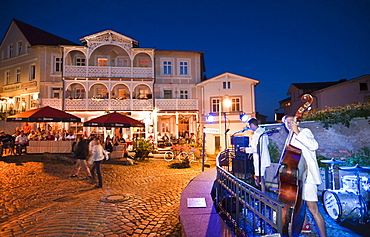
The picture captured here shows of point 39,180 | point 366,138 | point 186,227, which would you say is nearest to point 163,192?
point 186,227

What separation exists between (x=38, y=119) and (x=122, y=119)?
4341 mm

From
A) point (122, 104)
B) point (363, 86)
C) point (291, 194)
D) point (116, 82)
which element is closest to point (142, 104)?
point (122, 104)

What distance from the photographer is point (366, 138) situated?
5.58m

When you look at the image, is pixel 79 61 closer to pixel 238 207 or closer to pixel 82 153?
pixel 82 153

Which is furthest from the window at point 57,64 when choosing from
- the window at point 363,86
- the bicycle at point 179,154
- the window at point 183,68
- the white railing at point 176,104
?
the window at point 363,86

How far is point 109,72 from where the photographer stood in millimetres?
20109

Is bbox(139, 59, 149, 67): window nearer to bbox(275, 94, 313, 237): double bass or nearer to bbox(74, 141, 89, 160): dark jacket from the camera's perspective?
bbox(74, 141, 89, 160): dark jacket

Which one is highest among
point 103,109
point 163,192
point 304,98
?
point 103,109

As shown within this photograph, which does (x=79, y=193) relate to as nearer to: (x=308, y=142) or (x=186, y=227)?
(x=186, y=227)

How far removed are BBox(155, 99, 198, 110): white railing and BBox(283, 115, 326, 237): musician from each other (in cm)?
1770

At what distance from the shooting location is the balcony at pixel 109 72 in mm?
19781

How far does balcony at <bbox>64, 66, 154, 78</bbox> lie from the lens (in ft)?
64.9

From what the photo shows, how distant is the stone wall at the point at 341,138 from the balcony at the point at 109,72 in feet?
53.6

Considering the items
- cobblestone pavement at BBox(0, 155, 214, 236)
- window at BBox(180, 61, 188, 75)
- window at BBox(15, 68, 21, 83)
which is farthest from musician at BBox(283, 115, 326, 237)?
window at BBox(15, 68, 21, 83)
